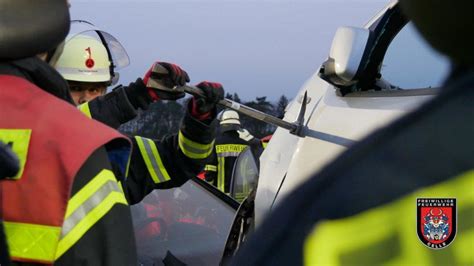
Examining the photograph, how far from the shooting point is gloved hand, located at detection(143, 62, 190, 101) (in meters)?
2.79

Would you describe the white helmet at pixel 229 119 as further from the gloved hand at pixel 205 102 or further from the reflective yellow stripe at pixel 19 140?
the reflective yellow stripe at pixel 19 140

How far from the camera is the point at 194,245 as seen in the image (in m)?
3.10

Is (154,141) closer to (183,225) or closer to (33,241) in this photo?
(183,225)

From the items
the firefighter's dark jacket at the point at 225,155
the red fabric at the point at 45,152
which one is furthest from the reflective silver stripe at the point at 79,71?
the firefighter's dark jacket at the point at 225,155

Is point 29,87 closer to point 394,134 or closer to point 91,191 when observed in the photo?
point 91,191

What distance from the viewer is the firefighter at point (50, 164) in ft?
4.61

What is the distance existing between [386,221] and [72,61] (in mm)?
3990

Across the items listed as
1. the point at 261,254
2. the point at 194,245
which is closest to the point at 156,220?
the point at 194,245

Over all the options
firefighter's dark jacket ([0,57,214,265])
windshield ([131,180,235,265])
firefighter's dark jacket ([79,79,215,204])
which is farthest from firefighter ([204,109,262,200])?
firefighter's dark jacket ([0,57,214,265])

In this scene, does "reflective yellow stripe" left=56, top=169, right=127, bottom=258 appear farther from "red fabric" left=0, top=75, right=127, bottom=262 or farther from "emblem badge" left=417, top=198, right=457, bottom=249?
"emblem badge" left=417, top=198, right=457, bottom=249

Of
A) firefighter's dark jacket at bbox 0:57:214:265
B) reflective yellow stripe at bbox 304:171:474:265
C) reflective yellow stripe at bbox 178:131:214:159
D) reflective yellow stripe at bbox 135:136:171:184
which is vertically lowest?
reflective yellow stripe at bbox 135:136:171:184

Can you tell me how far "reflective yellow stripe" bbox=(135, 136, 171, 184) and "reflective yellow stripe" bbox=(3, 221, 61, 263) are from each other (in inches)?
54.6

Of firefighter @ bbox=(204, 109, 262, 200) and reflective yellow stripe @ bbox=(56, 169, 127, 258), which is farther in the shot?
firefighter @ bbox=(204, 109, 262, 200)

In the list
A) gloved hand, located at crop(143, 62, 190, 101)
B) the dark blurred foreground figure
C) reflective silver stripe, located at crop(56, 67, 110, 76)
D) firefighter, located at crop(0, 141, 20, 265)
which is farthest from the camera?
reflective silver stripe, located at crop(56, 67, 110, 76)
